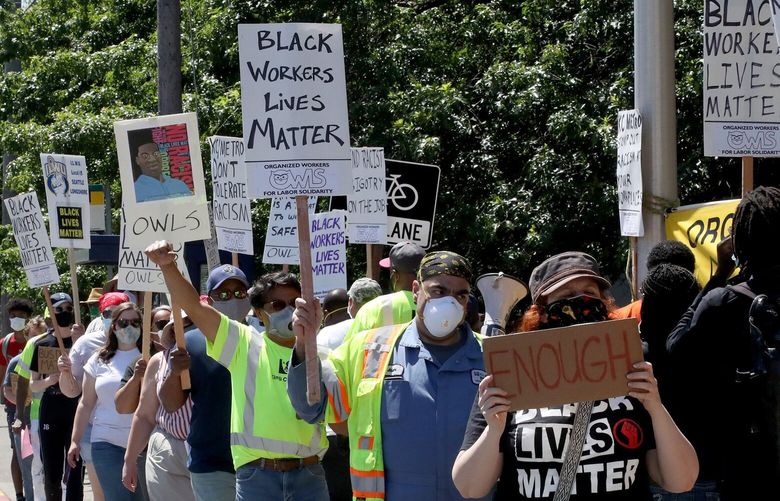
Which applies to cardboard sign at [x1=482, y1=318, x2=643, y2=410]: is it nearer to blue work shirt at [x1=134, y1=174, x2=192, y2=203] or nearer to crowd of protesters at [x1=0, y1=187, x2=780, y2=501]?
crowd of protesters at [x1=0, y1=187, x2=780, y2=501]

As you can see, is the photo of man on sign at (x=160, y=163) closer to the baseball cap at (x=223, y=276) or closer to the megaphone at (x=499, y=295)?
the baseball cap at (x=223, y=276)

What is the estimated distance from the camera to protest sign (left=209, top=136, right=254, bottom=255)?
38.0 ft

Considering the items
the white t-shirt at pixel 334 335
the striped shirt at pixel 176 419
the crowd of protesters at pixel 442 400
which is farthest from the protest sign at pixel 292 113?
the striped shirt at pixel 176 419

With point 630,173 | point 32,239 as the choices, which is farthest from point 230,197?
point 630,173

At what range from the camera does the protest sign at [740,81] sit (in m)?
7.30

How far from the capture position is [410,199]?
12055mm

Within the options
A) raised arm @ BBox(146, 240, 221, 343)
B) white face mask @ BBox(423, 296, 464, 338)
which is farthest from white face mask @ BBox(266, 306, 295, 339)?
white face mask @ BBox(423, 296, 464, 338)

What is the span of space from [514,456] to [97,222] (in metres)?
17.5

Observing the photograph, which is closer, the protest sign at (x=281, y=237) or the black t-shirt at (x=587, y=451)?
the black t-shirt at (x=587, y=451)

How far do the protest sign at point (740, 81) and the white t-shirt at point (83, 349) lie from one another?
511 centimetres

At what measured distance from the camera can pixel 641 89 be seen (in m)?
8.50

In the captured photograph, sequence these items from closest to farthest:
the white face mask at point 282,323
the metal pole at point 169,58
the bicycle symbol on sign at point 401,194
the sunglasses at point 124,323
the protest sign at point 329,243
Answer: the white face mask at point 282,323, the sunglasses at point 124,323, the protest sign at point 329,243, the bicycle symbol on sign at point 401,194, the metal pole at point 169,58

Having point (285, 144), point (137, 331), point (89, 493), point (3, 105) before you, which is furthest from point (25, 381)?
point (3, 105)

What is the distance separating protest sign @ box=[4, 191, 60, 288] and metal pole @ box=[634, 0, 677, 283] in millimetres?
6368
